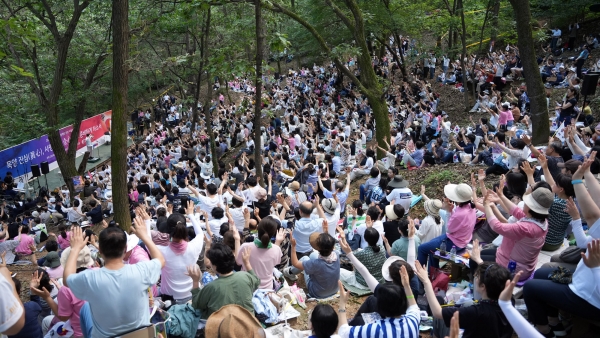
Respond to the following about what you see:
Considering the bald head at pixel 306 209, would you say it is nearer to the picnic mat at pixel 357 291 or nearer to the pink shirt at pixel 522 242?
the picnic mat at pixel 357 291

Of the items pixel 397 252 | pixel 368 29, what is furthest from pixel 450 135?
pixel 397 252

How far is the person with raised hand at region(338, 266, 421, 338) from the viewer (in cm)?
355

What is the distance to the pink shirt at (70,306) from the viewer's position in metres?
4.53

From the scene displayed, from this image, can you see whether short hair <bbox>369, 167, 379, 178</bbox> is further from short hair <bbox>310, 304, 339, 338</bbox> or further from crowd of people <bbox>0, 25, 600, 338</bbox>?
short hair <bbox>310, 304, 339, 338</bbox>

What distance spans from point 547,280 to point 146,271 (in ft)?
11.3

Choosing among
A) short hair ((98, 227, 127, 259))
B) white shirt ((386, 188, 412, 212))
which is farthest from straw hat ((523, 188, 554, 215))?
white shirt ((386, 188, 412, 212))

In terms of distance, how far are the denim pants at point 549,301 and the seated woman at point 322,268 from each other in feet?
7.13

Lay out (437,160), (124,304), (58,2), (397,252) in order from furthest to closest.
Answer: (58,2)
(437,160)
(397,252)
(124,304)

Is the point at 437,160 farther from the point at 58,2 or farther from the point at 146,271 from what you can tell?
the point at 58,2

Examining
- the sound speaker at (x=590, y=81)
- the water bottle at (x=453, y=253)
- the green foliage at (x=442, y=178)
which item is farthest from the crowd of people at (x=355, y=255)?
the sound speaker at (x=590, y=81)

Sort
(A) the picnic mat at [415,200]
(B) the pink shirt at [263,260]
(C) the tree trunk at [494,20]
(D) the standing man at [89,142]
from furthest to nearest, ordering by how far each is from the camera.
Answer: (D) the standing man at [89,142] → (C) the tree trunk at [494,20] → (A) the picnic mat at [415,200] → (B) the pink shirt at [263,260]

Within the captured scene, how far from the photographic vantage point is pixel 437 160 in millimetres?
12711

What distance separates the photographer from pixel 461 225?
5660 millimetres

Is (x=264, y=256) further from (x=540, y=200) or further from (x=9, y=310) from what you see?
(x=540, y=200)
